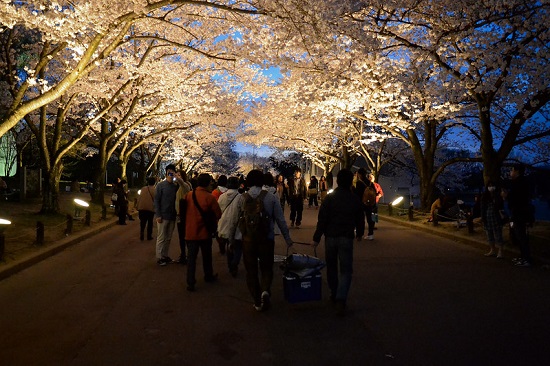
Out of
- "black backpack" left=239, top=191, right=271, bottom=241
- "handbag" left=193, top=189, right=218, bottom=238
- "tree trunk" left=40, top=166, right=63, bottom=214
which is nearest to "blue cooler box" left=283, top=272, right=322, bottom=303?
"black backpack" left=239, top=191, right=271, bottom=241

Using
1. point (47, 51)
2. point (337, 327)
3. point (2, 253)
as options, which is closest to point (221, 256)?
point (2, 253)

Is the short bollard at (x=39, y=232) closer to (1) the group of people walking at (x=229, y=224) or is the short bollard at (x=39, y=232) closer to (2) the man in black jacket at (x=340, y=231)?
(1) the group of people walking at (x=229, y=224)

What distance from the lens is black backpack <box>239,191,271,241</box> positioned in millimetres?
6453

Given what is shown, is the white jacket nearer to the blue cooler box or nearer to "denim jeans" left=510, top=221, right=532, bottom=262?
the blue cooler box

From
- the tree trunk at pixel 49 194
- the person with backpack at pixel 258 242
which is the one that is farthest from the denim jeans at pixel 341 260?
the tree trunk at pixel 49 194

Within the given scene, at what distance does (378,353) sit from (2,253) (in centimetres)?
795

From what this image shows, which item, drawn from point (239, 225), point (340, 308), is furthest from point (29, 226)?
point (340, 308)

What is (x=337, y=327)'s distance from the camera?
5848 millimetres

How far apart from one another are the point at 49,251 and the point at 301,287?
7.61m

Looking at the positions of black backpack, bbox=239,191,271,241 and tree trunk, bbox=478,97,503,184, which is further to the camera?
tree trunk, bbox=478,97,503,184

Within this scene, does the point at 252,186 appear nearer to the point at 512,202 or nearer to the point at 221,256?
the point at 221,256

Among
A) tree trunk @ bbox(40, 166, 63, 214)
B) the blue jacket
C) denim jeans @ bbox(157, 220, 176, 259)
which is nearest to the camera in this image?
denim jeans @ bbox(157, 220, 176, 259)

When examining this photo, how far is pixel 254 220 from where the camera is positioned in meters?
6.44

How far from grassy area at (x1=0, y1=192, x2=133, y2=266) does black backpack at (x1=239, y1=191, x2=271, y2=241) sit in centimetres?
571
